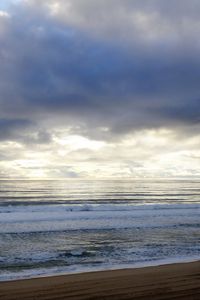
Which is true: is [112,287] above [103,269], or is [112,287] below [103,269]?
above

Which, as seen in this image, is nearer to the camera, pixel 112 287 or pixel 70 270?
pixel 112 287

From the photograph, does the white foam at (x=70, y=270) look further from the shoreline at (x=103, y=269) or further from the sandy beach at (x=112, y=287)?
the sandy beach at (x=112, y=287)

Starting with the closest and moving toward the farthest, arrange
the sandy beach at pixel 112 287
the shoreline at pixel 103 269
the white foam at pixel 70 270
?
the sandy beach at pixel 112 287 < the shoreline at pixel 103 269 < the white foam at pixel 70 270

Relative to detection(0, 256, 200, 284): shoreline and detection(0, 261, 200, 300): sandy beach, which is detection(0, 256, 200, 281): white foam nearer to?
detection(0, 256, 200, 284): shoreline

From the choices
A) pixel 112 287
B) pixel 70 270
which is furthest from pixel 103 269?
pixel 112 287

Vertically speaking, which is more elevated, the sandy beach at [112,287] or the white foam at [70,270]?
the sandy beach at [112,287]

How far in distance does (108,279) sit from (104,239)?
931 cm

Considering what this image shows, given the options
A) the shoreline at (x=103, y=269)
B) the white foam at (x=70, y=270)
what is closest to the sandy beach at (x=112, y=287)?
the shoreline at (x=103, y=269)

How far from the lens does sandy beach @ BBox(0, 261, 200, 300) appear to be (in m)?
7.35

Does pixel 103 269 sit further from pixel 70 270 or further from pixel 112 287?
pixel 112 287

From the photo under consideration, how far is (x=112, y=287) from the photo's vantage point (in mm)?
8062

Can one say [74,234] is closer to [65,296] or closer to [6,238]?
[6,238]

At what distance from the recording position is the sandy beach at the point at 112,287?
7.35m

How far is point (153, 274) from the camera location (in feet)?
31.8
